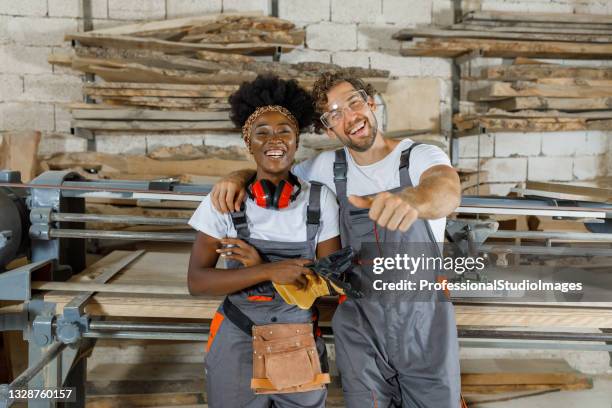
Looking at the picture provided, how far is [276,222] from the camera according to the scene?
1693 mm

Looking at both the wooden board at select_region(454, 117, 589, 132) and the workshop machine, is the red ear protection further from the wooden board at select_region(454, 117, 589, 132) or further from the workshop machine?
the wooden board at select_region(454, 117, 589, 132)

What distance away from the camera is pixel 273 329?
1670mm

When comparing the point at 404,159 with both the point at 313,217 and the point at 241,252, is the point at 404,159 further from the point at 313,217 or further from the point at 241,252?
the point at 241,252

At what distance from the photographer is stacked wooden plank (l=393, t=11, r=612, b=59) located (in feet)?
11.9

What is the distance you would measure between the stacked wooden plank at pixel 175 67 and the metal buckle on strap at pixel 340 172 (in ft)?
5.72

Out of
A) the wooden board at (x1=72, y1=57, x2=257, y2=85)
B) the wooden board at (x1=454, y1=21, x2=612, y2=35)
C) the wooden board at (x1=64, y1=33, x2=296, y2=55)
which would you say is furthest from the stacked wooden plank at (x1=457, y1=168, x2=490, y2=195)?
the wooden board at (x1=72, y1=57, x2=257, y2=85)

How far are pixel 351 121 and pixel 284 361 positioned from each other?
2.78 feet

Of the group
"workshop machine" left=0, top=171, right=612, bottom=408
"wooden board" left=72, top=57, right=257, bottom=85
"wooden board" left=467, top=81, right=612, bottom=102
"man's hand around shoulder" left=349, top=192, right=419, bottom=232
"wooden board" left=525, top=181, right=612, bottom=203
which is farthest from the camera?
"wooden board" left=467, top=81, right=612, bottom=102

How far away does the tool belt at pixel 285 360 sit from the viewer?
1.63 meters

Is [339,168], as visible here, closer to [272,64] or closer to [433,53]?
[272,64]

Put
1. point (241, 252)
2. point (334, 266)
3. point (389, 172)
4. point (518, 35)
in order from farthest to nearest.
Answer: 1. point (518, 35)
2. point (389, 172)
3. point (241, 252)
4. point (334, 266)

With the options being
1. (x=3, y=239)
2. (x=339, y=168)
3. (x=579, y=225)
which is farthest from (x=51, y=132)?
(x=579, y=225)

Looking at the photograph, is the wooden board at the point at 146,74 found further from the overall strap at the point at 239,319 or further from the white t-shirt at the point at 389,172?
the overall strap at the point at 239,319

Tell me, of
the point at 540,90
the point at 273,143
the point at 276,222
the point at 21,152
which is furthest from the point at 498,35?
the point at 21,152
